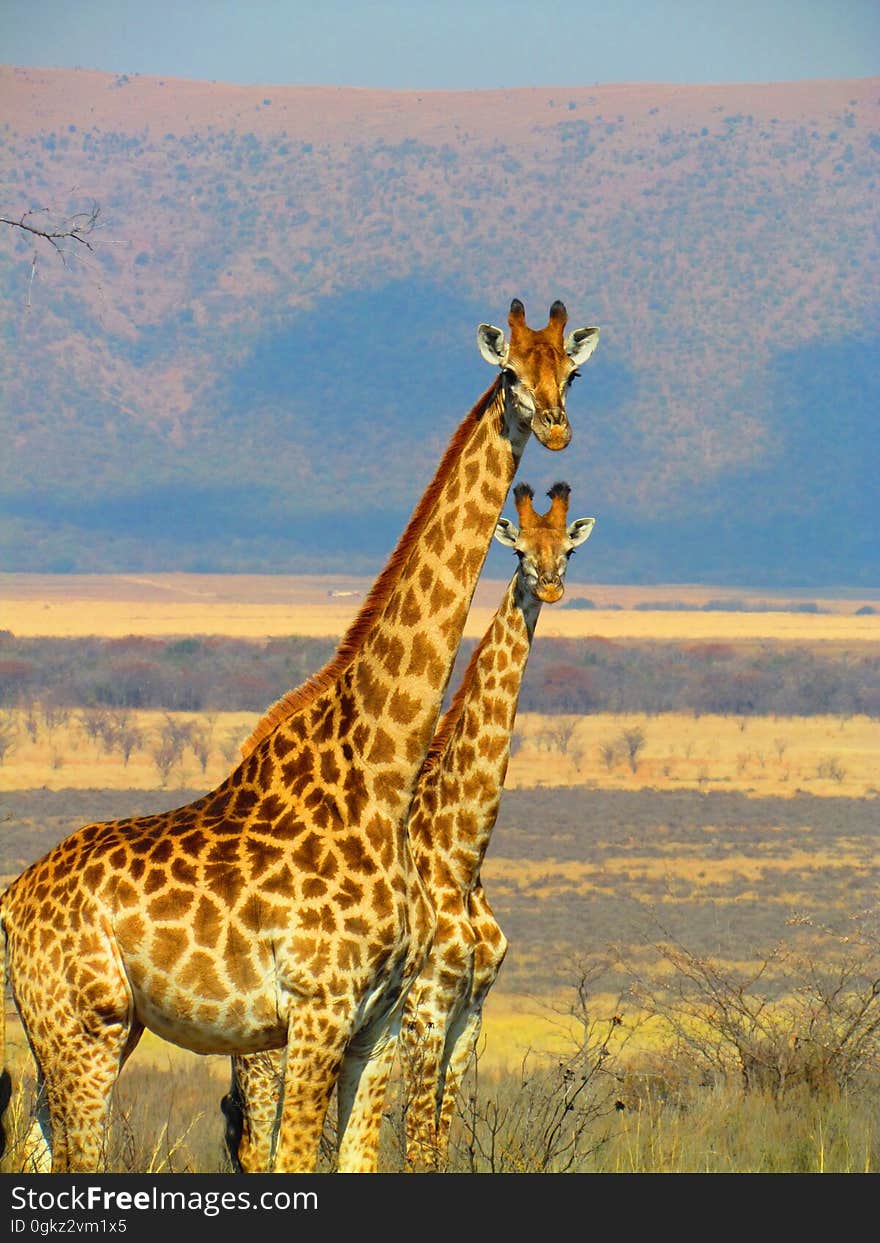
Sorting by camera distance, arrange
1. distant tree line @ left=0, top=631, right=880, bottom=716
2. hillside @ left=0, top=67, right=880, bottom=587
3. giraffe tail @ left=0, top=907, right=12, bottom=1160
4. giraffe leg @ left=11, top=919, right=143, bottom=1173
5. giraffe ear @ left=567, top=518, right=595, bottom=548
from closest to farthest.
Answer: giraffe leg @ left=11, top=919, right=143, bottom=1173
giraffe tail @ left=0, top=907, right=12, bottom=1160
giraffe ear @ left=567, top=518, right=595, bottom=548
distant tree line @ left=0, top=631, right=880, bottom=716
hillside @ left=0, top=67, right=880, bottom=587

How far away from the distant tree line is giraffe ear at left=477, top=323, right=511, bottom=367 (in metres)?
55.9

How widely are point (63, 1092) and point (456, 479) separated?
2801 millimetres

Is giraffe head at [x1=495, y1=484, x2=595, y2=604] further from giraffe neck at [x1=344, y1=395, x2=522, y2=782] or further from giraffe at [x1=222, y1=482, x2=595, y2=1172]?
giraffe neck at [x1=344, y1=395, x2=522, y2=782]

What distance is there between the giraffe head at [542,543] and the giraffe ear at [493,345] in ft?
7.99

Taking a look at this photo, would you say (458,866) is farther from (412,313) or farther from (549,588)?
(412,313)

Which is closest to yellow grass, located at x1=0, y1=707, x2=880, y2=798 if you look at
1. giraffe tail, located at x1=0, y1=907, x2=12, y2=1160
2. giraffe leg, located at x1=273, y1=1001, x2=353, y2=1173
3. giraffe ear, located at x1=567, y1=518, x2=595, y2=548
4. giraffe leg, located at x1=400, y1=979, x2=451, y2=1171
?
giraffe ear, located at x1=567, y1=518, x2=595, y2=548

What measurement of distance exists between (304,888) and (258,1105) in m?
1.88

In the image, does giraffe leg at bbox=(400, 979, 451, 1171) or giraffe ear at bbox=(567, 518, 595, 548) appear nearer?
giraffe leg at bbox=(400, 979, 451, 1171)

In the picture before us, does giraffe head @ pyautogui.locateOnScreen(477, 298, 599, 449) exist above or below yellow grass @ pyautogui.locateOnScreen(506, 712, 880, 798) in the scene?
above

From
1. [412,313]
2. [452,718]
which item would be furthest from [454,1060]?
[412,313]

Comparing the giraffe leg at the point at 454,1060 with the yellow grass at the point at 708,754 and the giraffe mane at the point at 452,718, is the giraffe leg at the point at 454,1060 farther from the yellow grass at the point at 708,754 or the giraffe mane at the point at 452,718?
the yellow grass at the point at 708,754

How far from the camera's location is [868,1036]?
13641 millimetres

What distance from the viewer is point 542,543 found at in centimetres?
1065

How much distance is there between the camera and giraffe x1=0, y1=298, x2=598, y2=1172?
7.90m
